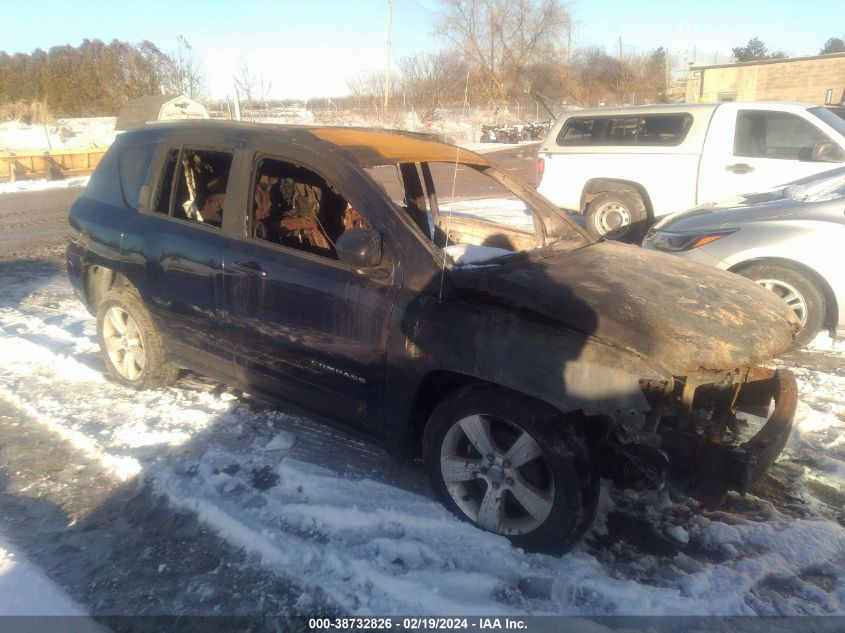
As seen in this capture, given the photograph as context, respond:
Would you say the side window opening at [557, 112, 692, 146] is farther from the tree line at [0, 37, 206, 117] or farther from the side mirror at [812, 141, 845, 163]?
the tree line at [0, 37, 206, 117]

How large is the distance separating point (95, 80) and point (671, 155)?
142 feet

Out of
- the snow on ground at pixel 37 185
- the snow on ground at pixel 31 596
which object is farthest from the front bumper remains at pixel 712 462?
the snow on ground at pixel 37 185

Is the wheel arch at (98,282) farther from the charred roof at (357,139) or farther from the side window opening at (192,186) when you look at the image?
the charred roof at (357,139)

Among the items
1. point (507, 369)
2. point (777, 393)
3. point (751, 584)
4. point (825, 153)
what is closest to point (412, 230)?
point (507, 369)

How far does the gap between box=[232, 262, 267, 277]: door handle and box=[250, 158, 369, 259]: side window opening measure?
187 millimetres

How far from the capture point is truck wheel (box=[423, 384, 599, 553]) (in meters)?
2.57

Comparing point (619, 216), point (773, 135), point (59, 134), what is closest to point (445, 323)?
point (773, 135)

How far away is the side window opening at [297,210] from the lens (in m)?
3.55

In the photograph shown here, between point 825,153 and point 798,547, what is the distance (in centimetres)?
584

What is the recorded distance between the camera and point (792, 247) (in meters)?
4.71

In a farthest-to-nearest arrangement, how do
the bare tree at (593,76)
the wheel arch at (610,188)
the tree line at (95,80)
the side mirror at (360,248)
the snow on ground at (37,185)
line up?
the bare tree at (593,76) < the tree line at (95,80) < the snow on ground at (37,185) < the wheel arch at (610,188) < the side mirror at (360,248)

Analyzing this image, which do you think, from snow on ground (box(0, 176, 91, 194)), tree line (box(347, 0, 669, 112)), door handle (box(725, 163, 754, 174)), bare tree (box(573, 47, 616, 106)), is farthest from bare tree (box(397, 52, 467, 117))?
door handle (box(725, 163, 754, 174))

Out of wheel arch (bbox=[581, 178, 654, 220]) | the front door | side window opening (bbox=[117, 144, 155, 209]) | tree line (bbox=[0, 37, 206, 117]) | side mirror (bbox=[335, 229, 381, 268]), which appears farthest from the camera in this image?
tree line (bbox=[0, 37, 206, 117])

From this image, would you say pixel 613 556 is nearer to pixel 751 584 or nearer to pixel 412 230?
pixel 751 584
